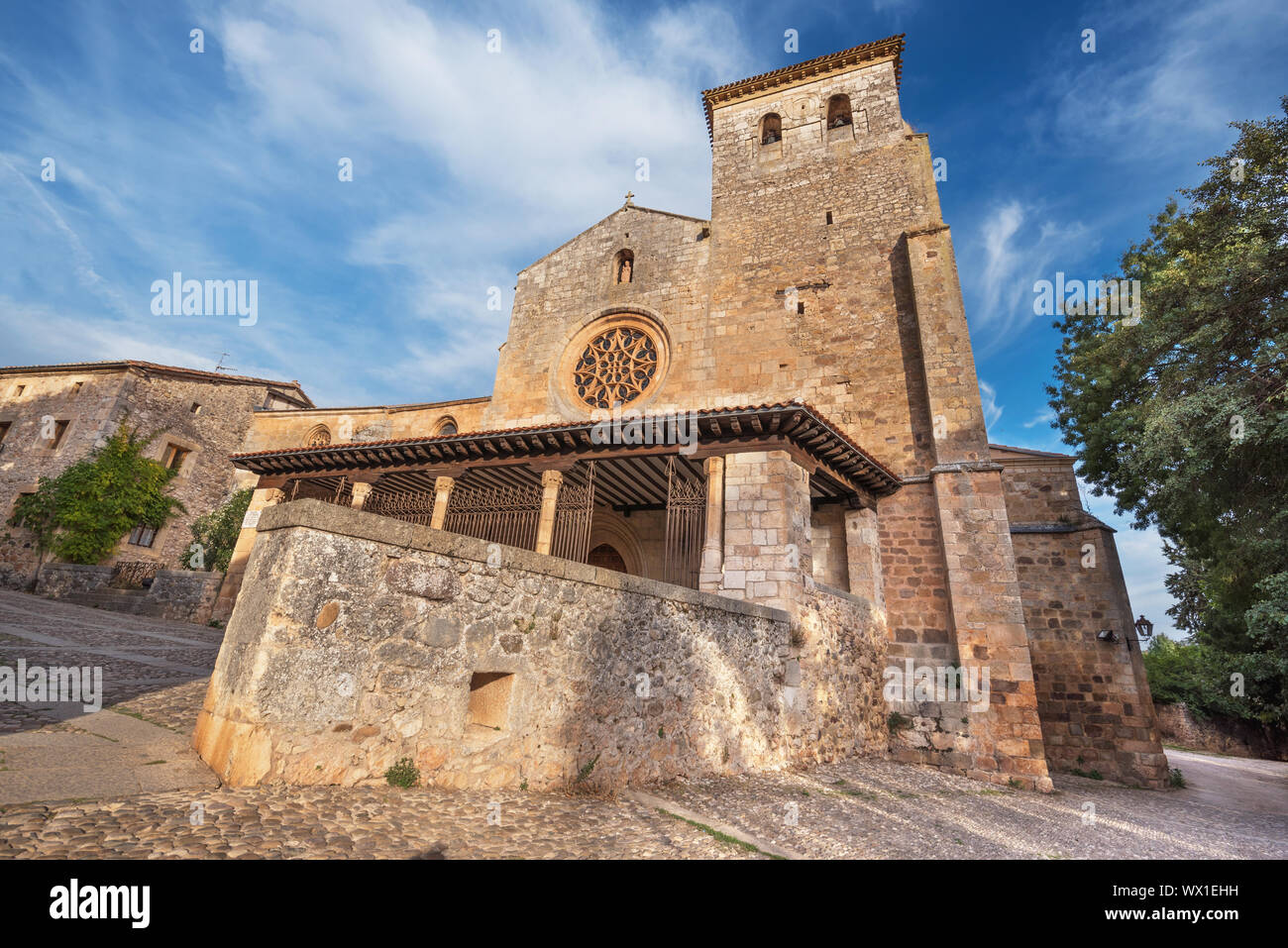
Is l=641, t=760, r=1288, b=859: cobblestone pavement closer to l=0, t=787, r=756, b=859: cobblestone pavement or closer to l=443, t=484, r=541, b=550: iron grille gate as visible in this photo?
l=0, t=787, r=756, b=859: cobblestone pavement

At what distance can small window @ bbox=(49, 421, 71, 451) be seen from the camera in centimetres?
1773

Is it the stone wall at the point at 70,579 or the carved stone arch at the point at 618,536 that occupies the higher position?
the carved stone arch at the point at 618,536

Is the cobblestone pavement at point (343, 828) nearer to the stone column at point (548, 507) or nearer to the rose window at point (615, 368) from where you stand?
the stone column at point (548, 507)

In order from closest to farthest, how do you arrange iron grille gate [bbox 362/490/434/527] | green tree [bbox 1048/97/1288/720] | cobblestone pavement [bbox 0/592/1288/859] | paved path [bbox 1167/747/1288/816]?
cobblestone pavement [bbox 0/592/1288/859], green tree [bbox 1048/97/1288/720], paved path [bbox 1167/747/1288/816], iron grille gate [bbox 362/490/434/527]

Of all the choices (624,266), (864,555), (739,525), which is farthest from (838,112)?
(739,525)

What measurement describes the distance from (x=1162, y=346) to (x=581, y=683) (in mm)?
10738

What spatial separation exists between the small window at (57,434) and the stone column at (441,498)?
16075mm

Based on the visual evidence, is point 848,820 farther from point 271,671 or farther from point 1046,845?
point 271,671

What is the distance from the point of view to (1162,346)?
30.0 ft

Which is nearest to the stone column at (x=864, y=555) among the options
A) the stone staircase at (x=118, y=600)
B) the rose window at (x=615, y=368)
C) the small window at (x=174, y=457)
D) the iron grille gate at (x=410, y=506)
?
the rose window at (x=615, y=368)

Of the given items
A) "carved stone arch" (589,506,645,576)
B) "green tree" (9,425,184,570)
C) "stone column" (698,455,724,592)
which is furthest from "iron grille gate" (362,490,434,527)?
"green tree" (9,425,184,570)

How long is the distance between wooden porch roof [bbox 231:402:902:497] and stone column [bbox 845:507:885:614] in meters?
0.58

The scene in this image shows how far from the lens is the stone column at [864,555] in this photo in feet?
32.1
